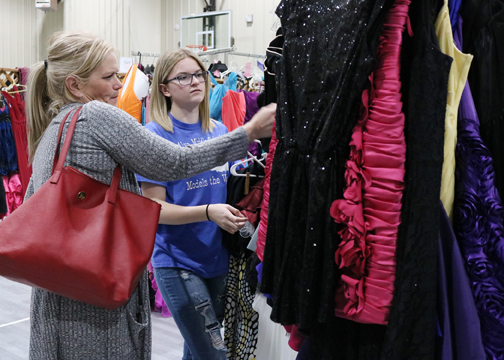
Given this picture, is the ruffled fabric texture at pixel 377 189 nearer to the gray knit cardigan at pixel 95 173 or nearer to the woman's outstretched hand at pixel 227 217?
the gray knit cardigan at pixel 95 173

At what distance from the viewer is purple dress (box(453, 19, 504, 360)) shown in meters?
0.92

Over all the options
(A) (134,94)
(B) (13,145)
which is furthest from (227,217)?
(B) (13,145)

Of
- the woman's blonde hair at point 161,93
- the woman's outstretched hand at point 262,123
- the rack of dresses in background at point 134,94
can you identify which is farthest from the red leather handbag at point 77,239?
the rack of dresses in background at point 134,94

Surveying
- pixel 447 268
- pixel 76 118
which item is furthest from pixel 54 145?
pixel 447 268

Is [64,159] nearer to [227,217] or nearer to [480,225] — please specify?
[227,217]

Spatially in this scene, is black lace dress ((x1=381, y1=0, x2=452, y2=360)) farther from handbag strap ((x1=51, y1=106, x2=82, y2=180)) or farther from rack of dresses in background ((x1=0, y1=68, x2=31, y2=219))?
rack of dresses in background ((x1=0, y1=68, x2=31, y2=219))

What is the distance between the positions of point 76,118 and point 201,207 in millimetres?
589

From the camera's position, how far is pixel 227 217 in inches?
67.4

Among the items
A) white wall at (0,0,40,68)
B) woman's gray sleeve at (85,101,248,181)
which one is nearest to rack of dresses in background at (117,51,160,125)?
woman's gray sleeve at (85,101,248,181)

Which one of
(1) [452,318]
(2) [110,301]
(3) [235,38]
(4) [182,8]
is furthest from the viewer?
(4) [182,8]

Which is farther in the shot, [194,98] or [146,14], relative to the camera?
[146,14]

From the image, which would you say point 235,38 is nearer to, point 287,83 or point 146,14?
point 146,14

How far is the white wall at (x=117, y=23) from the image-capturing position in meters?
6.76

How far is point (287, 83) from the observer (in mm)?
1111
